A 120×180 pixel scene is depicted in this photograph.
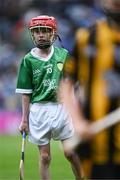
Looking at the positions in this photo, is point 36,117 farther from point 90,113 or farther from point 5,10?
point 5,10

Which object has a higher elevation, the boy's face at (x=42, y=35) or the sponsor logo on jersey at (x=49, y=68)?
the boy's face at (x=42, y=35)

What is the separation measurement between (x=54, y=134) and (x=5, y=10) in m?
16.6

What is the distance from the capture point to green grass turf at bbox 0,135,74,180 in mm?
12367

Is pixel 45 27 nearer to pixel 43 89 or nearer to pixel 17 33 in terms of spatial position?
pixel 43 89

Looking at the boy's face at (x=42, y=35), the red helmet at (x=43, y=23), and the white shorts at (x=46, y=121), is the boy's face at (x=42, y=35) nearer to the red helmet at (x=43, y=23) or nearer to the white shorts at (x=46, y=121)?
the red helmet at (x=43, y=23)

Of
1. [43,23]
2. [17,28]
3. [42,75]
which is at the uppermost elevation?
[43,23]

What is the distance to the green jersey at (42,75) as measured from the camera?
845cm

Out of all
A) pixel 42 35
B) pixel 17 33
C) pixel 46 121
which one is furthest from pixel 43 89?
pixel 17 33

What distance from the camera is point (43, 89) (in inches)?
334

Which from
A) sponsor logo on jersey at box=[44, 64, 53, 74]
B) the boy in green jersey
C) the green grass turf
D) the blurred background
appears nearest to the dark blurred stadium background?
the blurred background

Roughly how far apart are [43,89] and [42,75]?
13 cm

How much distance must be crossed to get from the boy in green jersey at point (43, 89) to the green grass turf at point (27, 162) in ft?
10.3

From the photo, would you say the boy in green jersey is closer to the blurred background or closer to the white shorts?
the white shorts

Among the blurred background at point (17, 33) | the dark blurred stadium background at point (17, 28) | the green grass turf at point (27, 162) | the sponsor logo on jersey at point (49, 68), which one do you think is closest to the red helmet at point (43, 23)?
the sponsor logo on jersey at point (49, 68)
